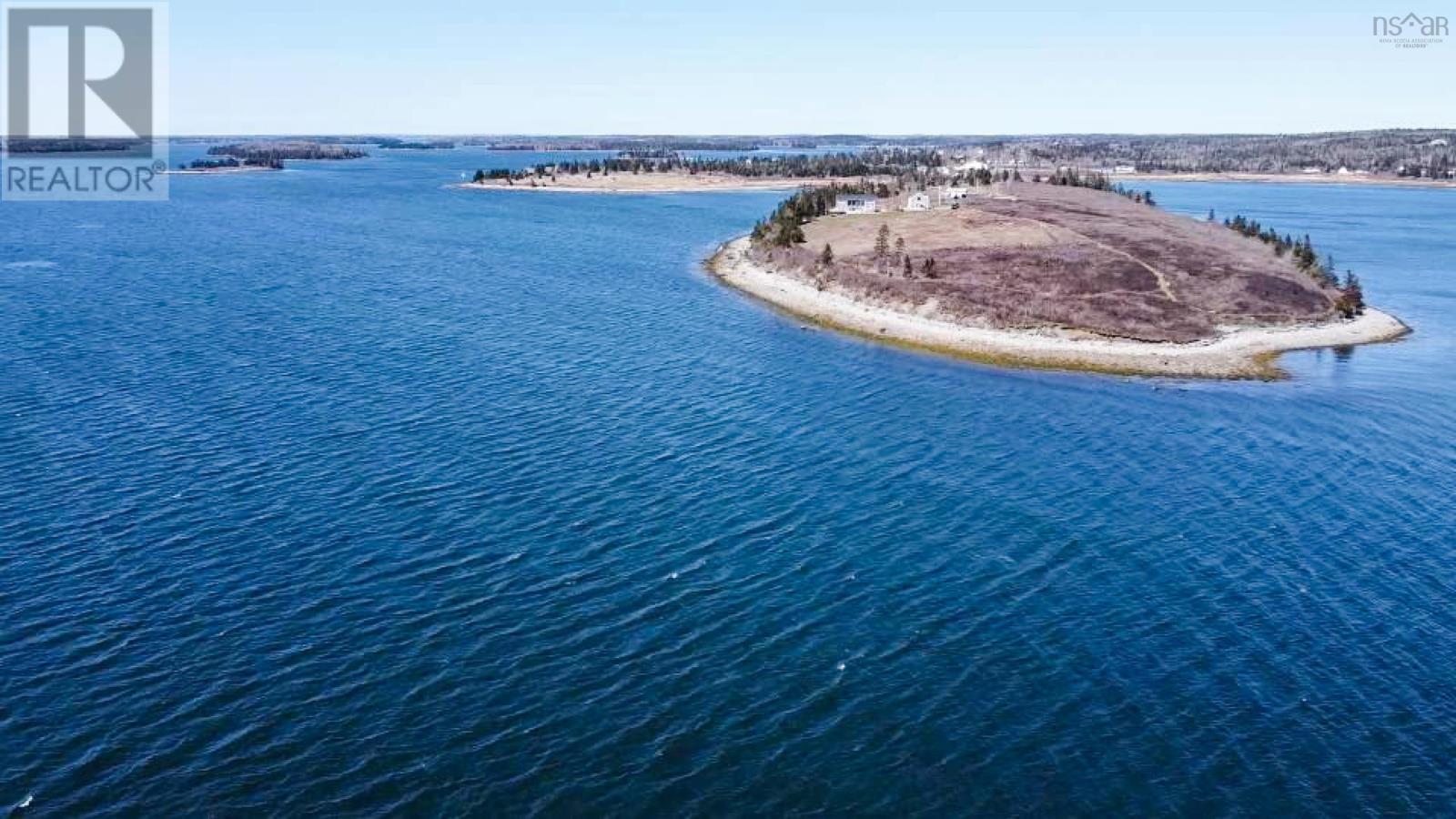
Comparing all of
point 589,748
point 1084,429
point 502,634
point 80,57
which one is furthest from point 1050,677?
point 80,57

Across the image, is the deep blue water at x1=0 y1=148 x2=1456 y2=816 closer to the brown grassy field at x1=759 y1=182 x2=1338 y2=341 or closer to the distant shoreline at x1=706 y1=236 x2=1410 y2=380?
the distant shoreline at x1=706 y1=236 x2=1410 y2=380

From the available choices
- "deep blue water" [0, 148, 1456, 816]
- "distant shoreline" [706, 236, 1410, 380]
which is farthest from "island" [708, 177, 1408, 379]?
"deep blue water" [0, 148, 1456, 816]

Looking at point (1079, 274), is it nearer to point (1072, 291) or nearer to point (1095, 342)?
point (1072, 291)

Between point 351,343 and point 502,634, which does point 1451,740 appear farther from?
point 351,343

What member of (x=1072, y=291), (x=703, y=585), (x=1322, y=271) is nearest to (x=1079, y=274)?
(x=1072, y=291)

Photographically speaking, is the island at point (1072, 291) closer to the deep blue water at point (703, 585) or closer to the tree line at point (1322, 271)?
the tree line at point (1322, 271)
